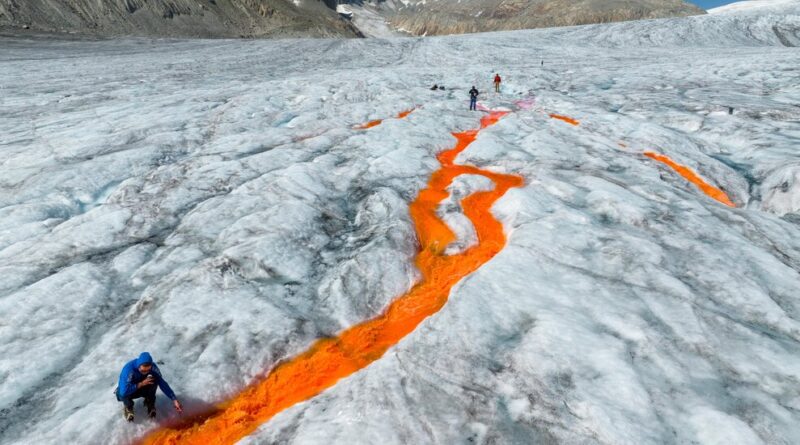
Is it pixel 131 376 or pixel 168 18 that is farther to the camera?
pixel 168 18

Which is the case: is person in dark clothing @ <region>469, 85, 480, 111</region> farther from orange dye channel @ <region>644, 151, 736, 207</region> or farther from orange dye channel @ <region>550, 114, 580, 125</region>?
orange dye channel @ <region>644, 151, 736, 207</region>

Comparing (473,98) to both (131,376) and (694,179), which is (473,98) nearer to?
(694,179)

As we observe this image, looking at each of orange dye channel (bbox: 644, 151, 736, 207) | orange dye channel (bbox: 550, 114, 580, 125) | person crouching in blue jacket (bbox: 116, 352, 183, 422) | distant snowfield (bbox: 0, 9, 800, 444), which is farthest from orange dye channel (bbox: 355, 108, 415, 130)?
person crouching in blue jacket (bbox: 116, 352, 183, 422)

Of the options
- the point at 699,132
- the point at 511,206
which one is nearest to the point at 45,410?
the point at 511,206

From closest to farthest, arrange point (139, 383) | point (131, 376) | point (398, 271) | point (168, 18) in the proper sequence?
point (131, 376)
point (139, 383)
point (398, 271)
point (168, 18)

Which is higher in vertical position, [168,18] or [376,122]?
[168,18]

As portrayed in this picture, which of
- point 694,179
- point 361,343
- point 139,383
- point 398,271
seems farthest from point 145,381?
point 694,179

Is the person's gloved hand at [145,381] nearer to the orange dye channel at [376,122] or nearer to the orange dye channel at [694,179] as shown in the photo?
the orange dye channel at [376,122]
